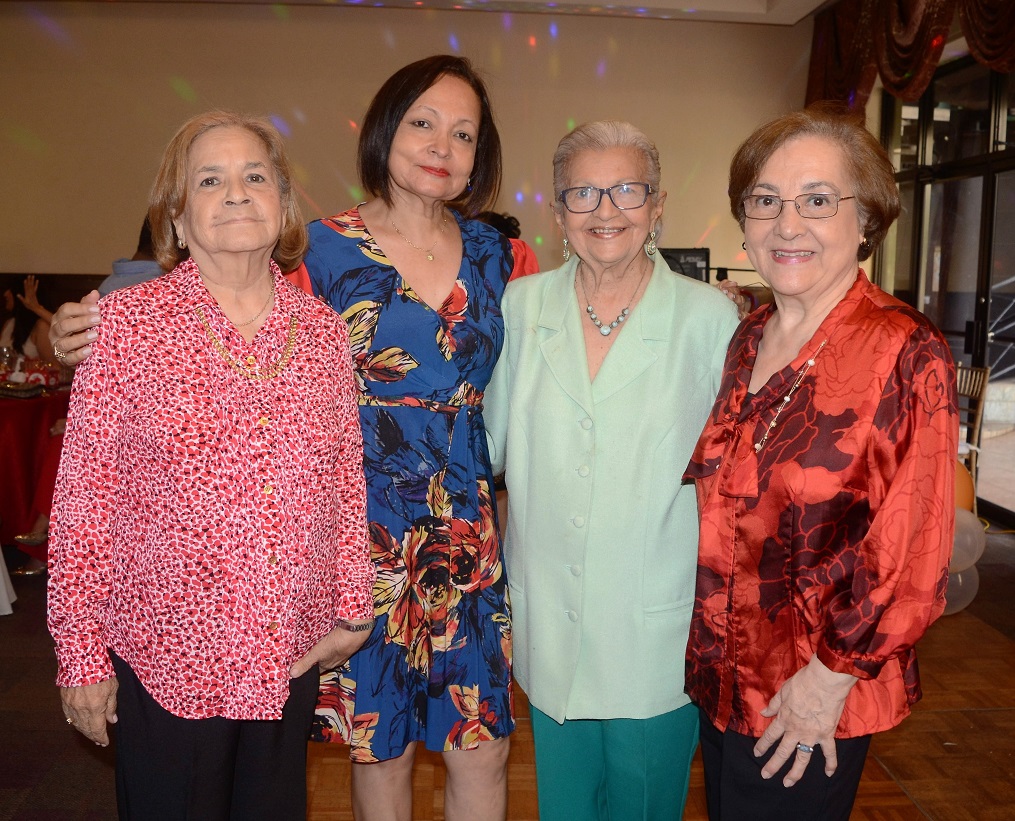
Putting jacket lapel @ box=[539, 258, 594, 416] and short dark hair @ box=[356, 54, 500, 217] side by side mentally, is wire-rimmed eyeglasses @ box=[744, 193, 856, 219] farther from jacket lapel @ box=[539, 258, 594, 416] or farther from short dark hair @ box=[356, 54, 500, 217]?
short dark hair @ box=[356, 54, 500, 217]

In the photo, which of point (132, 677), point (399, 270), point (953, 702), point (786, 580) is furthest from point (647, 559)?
point (953, 702)

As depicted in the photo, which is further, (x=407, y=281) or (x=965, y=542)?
(x=965, y=542)

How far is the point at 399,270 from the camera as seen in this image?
202 centimetres

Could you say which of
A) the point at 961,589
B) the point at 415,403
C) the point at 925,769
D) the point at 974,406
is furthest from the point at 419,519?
the point at 974,406

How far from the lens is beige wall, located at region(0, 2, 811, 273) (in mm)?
8273

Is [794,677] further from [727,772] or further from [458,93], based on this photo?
[458,93]

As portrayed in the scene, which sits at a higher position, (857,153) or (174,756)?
(857,153)

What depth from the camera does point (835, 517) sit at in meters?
1.42

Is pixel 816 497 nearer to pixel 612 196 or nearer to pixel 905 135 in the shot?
pixel 612 196

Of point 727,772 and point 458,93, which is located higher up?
point 458,93

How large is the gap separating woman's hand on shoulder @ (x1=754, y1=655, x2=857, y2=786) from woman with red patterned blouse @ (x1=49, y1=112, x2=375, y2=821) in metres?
0.83

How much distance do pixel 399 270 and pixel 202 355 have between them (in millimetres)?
644

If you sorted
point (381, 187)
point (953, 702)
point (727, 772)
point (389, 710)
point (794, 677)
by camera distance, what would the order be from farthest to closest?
point (953, 702) < point (381, 187) < point (389, 710) < point (727, 772) < point (794, 677)

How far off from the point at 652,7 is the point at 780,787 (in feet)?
25.2
